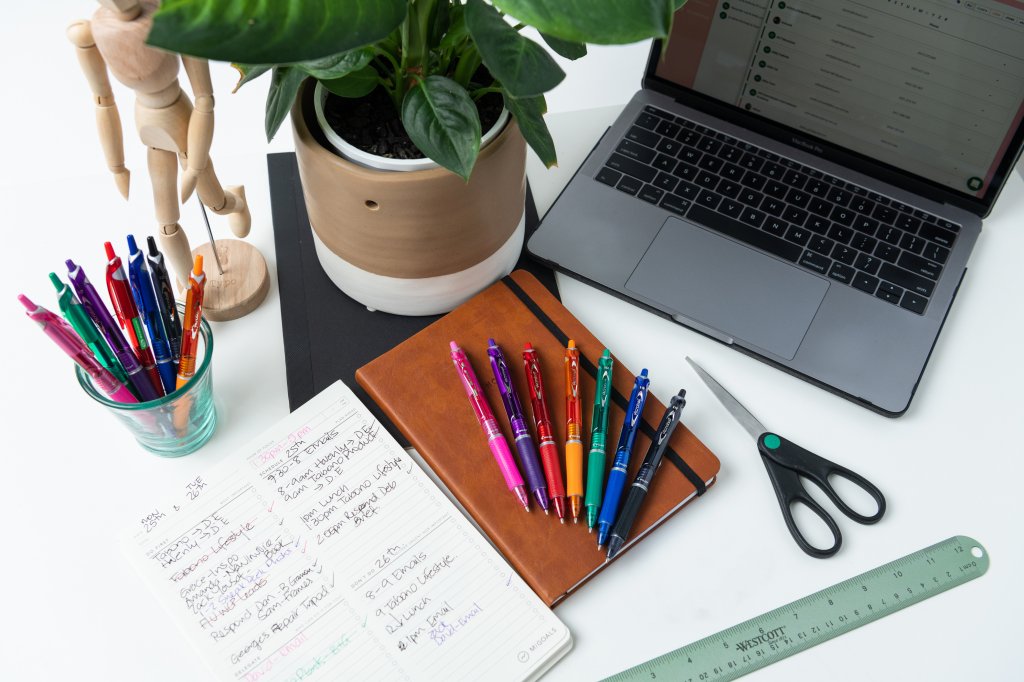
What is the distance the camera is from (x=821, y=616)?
29.5 inches

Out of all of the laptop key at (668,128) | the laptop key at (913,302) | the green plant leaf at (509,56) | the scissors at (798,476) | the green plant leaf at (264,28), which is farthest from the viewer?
the laptop key at (668,128)

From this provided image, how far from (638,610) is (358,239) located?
395 mm

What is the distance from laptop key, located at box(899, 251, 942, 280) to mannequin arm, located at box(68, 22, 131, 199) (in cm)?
75

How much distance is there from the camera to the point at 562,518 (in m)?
0.75

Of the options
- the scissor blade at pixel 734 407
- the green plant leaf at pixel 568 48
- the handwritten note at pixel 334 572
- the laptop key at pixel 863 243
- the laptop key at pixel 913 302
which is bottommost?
the handwritten note at pixel 334 572

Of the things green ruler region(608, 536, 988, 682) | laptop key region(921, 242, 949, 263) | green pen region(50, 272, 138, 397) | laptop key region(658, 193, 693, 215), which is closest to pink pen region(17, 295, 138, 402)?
green pen region(50, 272, 138, 397)

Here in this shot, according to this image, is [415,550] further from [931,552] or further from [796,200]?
Answer: [796,200]

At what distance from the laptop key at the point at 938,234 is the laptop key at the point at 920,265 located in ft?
0.09

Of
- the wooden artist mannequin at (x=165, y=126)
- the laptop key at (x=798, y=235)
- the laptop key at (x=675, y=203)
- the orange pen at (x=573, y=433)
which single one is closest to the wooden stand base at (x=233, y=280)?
the wooden artist mannequin at (x=165, y=126)

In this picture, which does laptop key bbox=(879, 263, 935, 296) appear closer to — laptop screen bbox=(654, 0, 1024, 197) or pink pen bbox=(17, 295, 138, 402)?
laptop screen bbox=(654, 0, 1024, 197)

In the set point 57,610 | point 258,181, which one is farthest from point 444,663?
point 258,181

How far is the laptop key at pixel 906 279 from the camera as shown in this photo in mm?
919

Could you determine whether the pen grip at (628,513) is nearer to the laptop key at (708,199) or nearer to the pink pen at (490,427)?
the pink pen at (490,427)

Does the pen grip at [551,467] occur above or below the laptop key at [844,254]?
below
